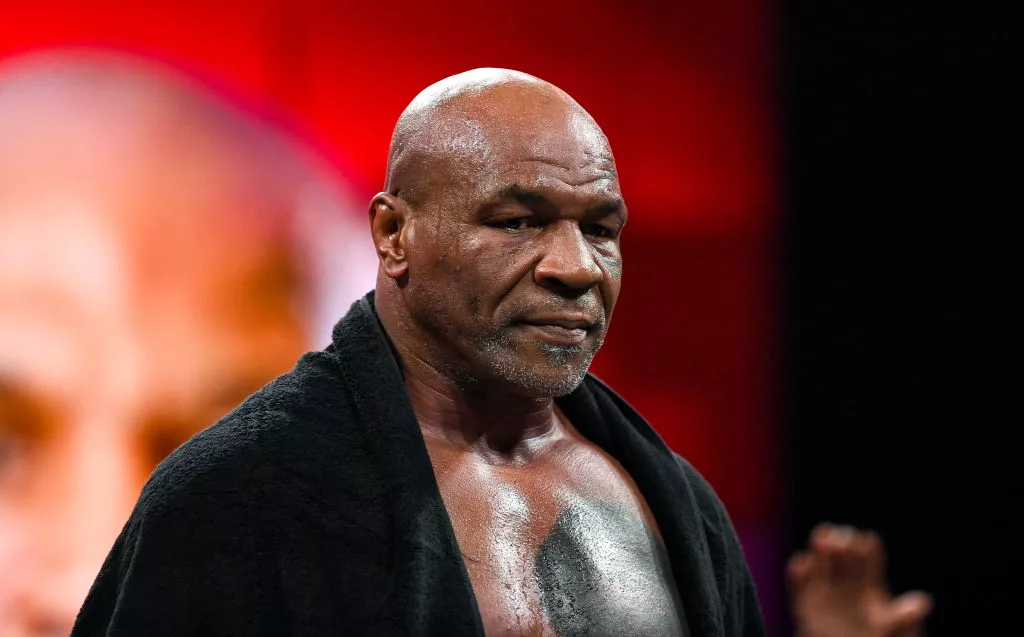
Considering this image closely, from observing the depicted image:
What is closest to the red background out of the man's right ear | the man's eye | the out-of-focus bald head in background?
the out-of-focus bald head in background

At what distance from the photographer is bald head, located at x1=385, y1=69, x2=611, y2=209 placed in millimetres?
1469

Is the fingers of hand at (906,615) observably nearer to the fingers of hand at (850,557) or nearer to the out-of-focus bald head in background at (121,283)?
the fingers of hand at (850,557)

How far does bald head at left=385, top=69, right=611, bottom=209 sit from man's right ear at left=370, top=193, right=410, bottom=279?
2 cm

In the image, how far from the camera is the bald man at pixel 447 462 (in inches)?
53.2

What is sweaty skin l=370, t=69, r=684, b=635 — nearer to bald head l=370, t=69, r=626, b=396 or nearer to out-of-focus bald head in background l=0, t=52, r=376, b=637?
bald head l=370, t=69, r=626, b=396

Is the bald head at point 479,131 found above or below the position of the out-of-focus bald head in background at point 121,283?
above

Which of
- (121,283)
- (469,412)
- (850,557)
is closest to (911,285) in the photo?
(850,557)

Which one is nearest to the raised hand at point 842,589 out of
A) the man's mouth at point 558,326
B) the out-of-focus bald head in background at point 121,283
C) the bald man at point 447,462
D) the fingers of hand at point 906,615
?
the fingers of hand at point 906,615

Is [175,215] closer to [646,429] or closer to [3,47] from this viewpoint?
[3,47]

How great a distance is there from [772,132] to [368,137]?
1136 mm

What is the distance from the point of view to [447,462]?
59.6 inches

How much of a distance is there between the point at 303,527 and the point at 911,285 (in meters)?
2.40

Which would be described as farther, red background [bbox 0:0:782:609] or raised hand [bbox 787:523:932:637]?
raised hand [bbox 787:523:932:637]

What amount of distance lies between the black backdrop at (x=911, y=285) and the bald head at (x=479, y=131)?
2041mm
